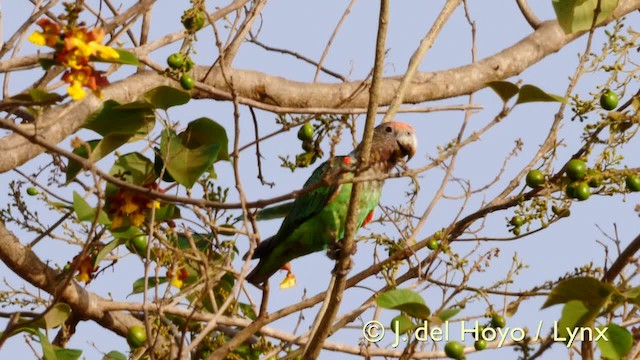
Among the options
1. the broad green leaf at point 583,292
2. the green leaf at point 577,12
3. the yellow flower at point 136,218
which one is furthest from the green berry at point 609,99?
the yellow flower at point 136,218

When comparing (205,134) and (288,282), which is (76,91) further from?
(288,282)

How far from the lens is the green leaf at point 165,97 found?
2.66 m

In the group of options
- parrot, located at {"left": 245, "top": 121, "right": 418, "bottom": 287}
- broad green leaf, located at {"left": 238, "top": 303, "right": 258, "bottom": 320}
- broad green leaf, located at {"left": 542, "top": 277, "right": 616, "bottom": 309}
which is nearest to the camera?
broad green leaf, located at {"left": 542, "top": 277, "right": 616, "bottom": 309}

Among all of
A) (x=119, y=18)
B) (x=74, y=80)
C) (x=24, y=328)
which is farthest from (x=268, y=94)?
(x=74, y=80)

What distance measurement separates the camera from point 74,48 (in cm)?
Answer: 215

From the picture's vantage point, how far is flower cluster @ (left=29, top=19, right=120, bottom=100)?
2.14m

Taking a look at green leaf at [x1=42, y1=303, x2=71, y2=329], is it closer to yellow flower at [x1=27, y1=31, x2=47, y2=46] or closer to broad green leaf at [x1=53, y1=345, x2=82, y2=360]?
broad green leaf at [x1=53, y1=345, x2=82, y2=360]

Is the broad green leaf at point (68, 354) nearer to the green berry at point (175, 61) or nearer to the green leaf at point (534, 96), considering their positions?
the green berry at point (175, 61)

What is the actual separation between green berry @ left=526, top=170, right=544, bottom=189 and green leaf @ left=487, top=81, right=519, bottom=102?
0.30 m

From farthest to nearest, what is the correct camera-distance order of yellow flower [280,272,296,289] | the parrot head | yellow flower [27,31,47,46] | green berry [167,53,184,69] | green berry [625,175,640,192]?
the parrot head → yellow flower [280,272,296,289] → green berry [167,53,184,69] → green berry [625,175,640,192] → yellow flower [27,31,47,46]

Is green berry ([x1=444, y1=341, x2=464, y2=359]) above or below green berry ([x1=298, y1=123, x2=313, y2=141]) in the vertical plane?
below

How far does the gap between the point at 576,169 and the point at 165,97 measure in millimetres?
1135

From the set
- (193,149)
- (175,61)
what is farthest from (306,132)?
(193,149)

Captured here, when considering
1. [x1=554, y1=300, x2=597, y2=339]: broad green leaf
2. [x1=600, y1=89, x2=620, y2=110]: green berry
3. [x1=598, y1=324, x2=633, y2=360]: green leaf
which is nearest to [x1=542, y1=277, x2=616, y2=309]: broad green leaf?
[x1=554, y1=300, x2=597, y2=339]: broad green leaf
